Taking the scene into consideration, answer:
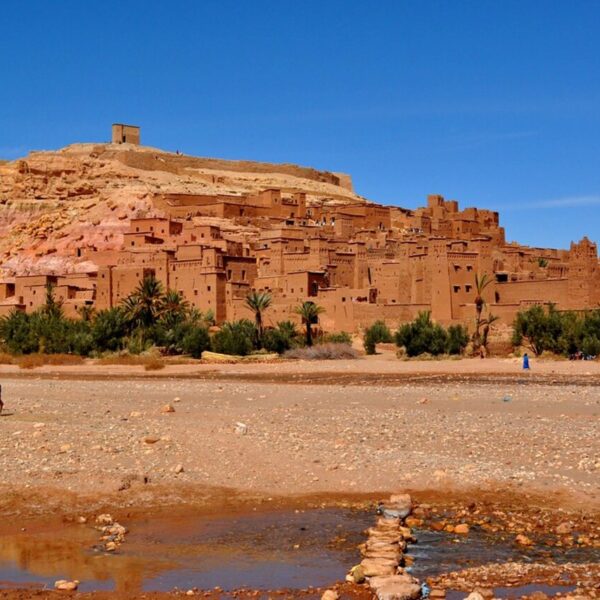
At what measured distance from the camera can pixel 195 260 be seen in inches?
1880

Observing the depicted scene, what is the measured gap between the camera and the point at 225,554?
979 centimetres

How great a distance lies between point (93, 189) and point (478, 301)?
1629 inches

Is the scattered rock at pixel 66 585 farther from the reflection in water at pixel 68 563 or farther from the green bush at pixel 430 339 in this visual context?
the green bush at pixel 430 339

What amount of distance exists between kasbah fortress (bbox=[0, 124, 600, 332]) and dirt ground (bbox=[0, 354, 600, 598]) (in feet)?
58.6

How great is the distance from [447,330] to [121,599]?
32.4 metres

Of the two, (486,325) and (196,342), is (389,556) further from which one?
(196,342)

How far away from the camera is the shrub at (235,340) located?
40.8m

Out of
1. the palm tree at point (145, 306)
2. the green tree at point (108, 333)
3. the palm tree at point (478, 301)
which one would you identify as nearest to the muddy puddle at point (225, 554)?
the palm tree at point (478, 301)

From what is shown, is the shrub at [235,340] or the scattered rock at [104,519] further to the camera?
the shrub at [235,340]

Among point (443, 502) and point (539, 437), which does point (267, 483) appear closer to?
point (443, 502)

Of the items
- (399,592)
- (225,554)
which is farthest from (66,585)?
(399,592)

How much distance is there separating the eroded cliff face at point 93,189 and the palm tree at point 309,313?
66.1 ft

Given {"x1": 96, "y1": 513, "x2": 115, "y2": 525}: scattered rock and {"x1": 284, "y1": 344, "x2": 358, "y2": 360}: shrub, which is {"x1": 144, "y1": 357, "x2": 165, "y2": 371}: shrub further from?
{"x1": 96, "y1": 513, "x2": 115, "y2": 525}: scattered rock

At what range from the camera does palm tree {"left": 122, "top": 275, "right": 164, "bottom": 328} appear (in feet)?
146
